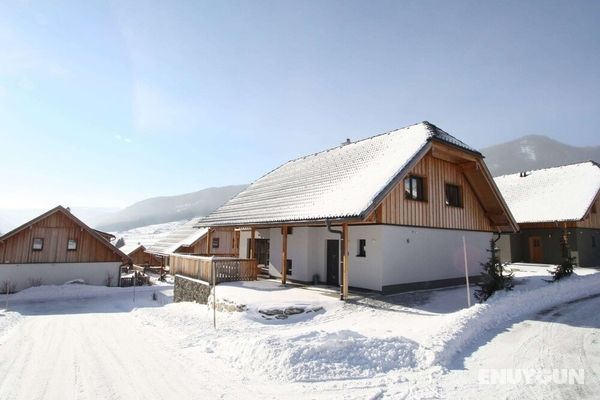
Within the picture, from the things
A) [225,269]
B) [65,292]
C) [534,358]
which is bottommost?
[65,292]

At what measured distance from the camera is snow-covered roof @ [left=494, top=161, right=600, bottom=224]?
87.3 feet

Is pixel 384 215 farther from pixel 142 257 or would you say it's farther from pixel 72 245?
pixel 142 257

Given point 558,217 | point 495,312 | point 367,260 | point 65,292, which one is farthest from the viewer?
point 558,217

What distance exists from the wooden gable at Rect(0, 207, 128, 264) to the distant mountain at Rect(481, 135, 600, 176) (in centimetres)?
16014

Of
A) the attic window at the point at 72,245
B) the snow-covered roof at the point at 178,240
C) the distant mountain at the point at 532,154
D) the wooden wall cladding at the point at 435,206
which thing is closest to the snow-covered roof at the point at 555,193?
the wooden wall cladding at the point at 435,206

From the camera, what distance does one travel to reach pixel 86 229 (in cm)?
2798

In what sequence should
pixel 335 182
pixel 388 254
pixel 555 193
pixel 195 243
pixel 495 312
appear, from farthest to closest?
pixel 195 243 < pixel 555 193 < pixel 335 182 < pixel 388 254 < pixel 495 312

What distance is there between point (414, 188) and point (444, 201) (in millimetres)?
2353

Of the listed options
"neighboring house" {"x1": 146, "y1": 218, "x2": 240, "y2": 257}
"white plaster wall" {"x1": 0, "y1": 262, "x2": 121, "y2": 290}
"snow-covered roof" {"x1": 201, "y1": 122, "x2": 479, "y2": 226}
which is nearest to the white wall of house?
"snow-covered roof" {"x1": 201, "y1": 122, "x2": 479, "y2": 226}

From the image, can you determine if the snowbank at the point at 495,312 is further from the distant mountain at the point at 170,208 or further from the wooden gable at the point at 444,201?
the distant mountain at the point at 170,208

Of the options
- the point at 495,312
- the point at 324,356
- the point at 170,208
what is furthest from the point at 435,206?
the point at 170,208

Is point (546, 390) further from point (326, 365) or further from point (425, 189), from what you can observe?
point (425, 189)

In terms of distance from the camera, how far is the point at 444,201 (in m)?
17.2

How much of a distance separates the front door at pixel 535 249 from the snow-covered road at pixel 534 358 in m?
19.7
